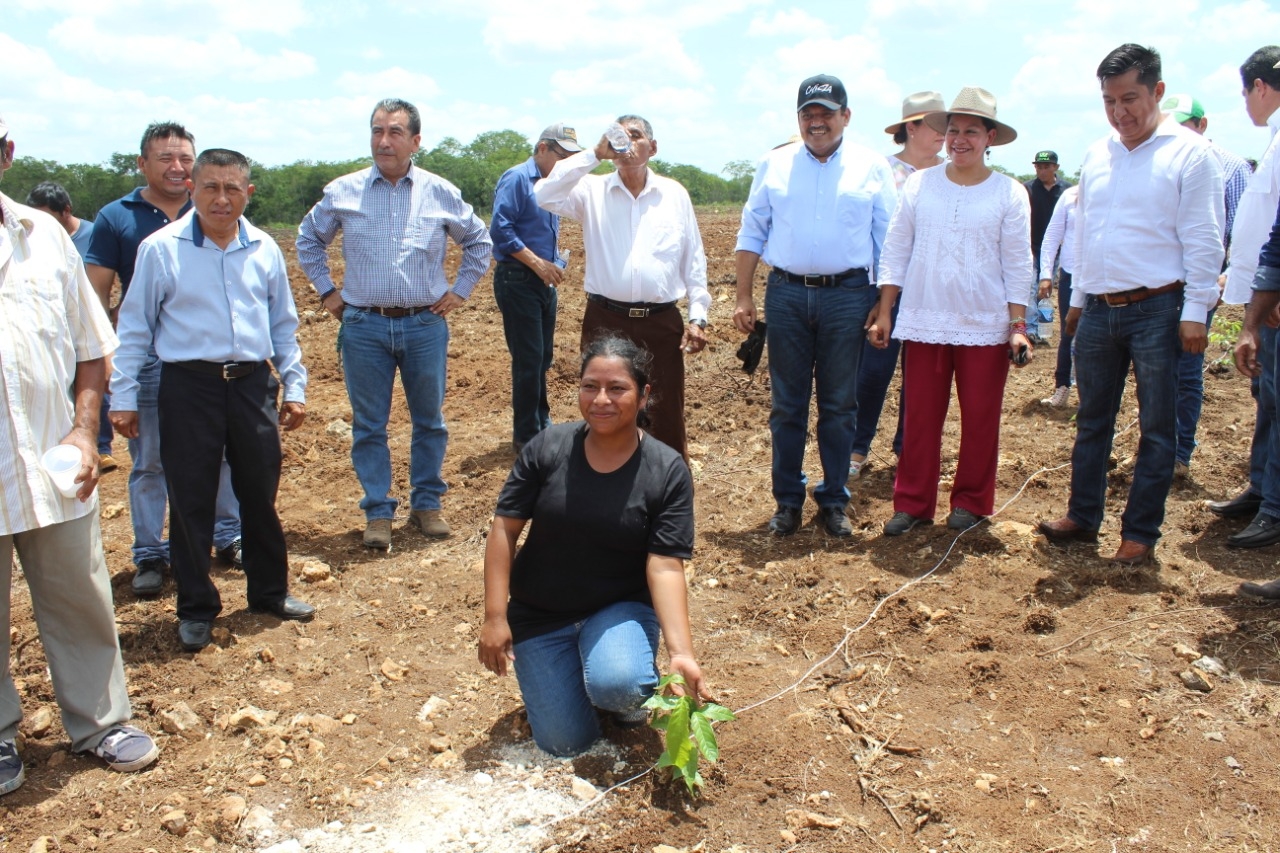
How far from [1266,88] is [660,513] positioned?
3.75 m

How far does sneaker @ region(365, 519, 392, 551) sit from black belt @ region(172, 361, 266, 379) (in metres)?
1.45

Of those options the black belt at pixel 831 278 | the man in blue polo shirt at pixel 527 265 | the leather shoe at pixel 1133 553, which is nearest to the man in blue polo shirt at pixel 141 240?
the man in blue polo shirt at pixel 527 265

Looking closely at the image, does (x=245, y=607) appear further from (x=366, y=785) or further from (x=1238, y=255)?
(x=1238, y=255)

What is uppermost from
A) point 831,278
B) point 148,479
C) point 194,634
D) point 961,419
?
point 831,278

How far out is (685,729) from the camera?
301cm

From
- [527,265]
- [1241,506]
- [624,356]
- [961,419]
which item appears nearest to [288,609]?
[624,356]

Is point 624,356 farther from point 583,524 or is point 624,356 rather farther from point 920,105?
point 920,105

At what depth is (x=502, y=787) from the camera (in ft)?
10.6

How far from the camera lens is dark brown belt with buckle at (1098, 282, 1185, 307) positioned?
437 cm

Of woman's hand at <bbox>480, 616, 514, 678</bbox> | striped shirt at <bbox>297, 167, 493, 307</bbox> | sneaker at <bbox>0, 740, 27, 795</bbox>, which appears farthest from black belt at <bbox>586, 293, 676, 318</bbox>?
sneaker at <bbox>0, 740, 27, 795</bbox>

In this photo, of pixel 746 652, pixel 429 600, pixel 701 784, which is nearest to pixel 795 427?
pixel 746 652

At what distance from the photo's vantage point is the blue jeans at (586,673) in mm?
3258

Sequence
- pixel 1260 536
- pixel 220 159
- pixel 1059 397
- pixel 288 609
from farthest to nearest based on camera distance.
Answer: pixel 1059 397
pixel 1260 536
pixel 288 609
pixel 220 159

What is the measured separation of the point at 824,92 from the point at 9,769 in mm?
4272
